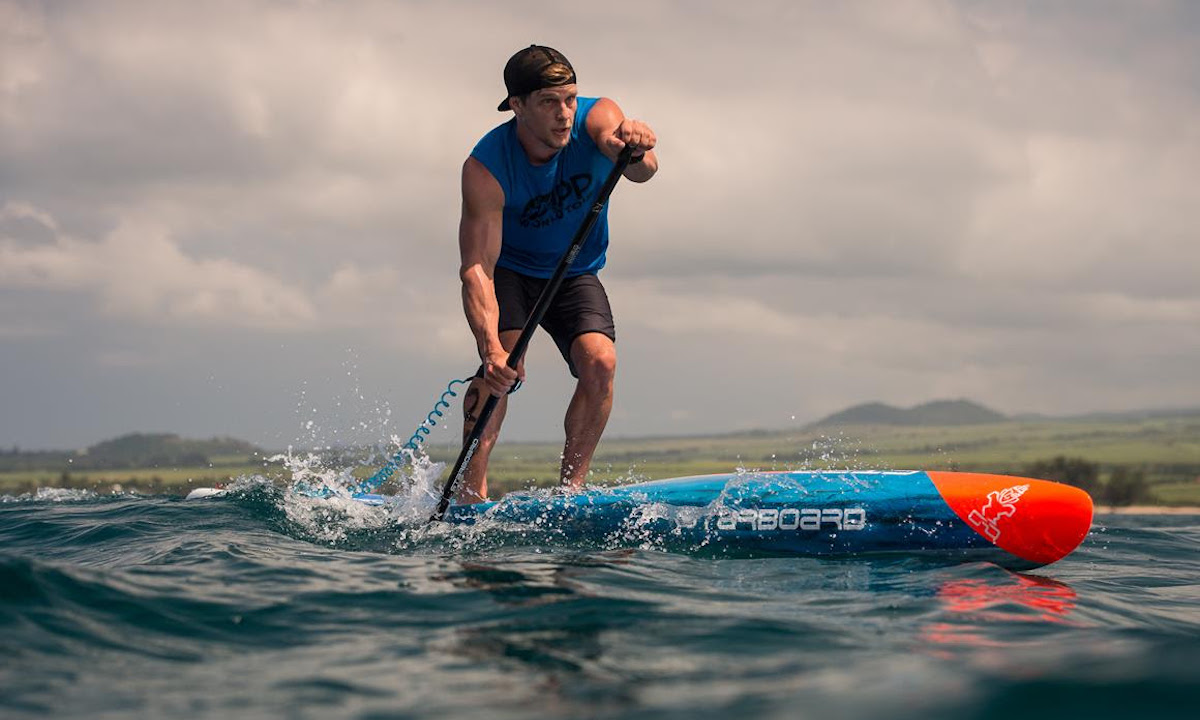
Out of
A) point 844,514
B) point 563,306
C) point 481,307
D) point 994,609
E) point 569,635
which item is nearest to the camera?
point 569,635

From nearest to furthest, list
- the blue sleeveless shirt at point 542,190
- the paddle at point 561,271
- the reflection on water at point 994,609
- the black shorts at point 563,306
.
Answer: the reflection on water at point 994,609 → the paddle at point 561,271 → the blue sleeveless shirt at point 542,190 → the black shorts at point 563,306

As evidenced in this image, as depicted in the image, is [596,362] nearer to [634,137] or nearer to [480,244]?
[480,244]

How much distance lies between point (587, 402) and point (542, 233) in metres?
1.26

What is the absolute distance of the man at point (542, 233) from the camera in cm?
685

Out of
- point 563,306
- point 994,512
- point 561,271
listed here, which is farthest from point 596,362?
point 994,512

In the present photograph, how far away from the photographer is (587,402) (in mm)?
7523

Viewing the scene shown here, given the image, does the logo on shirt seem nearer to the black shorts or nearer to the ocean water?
the black shorts

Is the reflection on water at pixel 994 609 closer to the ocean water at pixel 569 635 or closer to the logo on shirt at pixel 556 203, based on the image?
the ocean water at pixel 569 635

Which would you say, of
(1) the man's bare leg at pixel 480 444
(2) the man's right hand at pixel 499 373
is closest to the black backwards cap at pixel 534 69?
(2) the man's right hand at pixel 499 373

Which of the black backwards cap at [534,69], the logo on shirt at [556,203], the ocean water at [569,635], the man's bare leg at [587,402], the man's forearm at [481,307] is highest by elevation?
the black backwards cap at [534,69]

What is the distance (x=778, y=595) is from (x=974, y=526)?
1889 millimetres

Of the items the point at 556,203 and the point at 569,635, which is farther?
the point at 556,203

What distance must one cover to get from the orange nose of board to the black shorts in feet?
9.09

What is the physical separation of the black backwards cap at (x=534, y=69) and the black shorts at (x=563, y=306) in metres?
1.40
